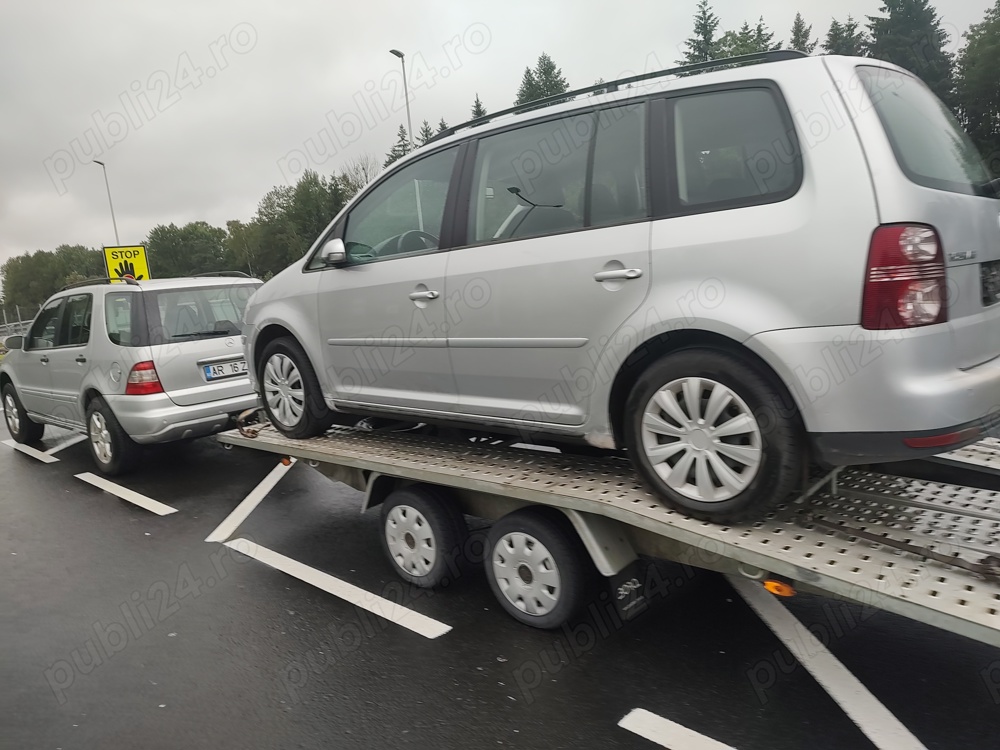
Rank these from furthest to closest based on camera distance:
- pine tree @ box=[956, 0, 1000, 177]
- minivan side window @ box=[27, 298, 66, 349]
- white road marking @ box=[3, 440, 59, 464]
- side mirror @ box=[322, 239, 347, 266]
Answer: pine tree @ box=[956, 0, 1000, 177] < white road marking @ box=[3, 440, 59, 464] < minivan side window @ box=[27, 298, 66, 349] < side mirror @ box=[322, 239, 347, 266]

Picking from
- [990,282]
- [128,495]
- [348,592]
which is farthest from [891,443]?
[128,495]

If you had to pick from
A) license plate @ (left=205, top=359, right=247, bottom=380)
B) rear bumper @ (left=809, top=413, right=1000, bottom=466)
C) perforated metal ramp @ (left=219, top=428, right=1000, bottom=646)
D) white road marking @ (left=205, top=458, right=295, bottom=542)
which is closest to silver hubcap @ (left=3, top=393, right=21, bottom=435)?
license plate @ (left=205, top=359, right=247, bottom=380)

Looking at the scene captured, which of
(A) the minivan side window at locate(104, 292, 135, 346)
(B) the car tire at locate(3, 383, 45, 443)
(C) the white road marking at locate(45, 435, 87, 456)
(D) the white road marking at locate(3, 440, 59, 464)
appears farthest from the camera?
(B) the car tire at locate(3, 383, 45, 443)

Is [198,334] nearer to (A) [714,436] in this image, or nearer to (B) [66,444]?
(B) [66,444]

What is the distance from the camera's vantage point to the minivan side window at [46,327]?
718 cm

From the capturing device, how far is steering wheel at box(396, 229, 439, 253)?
377cm

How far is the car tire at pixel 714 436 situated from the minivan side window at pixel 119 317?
5.00m

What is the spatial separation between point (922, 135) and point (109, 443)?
6.46 meters

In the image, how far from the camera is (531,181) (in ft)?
11.1

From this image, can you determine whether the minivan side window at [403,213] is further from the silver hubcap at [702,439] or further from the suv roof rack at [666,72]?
the silver hubcap at [702,439]

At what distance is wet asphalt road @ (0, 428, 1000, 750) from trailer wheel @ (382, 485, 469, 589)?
0.13 meters

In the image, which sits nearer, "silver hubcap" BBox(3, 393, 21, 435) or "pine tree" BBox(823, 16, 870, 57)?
"silver hubcap" BBox(3, 393, 21, 435)

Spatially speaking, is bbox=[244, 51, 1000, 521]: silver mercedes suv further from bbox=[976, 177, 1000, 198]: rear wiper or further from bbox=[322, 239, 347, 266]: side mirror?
bbox=[322, 239, 347, 266]: side mirror

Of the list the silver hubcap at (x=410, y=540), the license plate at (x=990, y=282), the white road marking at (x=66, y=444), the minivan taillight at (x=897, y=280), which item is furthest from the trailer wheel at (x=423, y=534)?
the white road marking at (x=66, y=444)
